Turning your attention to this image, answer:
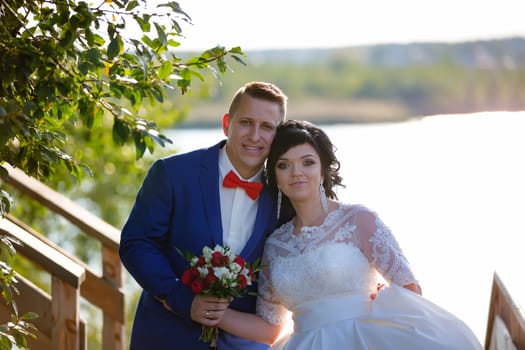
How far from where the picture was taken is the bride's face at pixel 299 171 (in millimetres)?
2818

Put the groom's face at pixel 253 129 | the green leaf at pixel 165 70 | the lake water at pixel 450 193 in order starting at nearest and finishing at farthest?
the green leaf at pixel 165 70, the groom's face at pixel 253 129, the lake water at pixel 450 193

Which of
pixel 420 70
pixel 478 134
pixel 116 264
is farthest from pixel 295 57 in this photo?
pixel 116 264

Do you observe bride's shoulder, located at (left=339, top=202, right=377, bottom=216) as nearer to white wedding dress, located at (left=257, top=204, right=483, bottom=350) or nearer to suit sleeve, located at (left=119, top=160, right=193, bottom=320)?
white wedding dress, located at (left=257, top=204, right=483, bottom=350)

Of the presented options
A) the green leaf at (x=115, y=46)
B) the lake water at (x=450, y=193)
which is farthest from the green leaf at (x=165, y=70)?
the lake water at (x=450, y=193)

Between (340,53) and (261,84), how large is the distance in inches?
688

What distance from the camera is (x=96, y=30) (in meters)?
1.94

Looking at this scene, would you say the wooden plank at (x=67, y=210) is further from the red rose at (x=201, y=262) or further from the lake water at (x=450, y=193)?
the lake water at (x=450, y=193)

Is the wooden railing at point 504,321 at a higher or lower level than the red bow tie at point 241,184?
lower

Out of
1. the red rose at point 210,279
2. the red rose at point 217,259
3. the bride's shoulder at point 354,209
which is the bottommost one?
the red rose at point 210,279

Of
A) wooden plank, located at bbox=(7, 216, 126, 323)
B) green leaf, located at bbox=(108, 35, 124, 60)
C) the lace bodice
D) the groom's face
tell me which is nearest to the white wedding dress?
the lace bodice

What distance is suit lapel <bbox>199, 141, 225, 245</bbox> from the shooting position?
283 centimetres

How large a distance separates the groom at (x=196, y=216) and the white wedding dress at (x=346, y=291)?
5.0 inches

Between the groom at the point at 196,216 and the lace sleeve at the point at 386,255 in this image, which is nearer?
the lace sleeve at the point at 386,255

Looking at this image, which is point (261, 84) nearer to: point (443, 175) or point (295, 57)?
point (443, 175)
